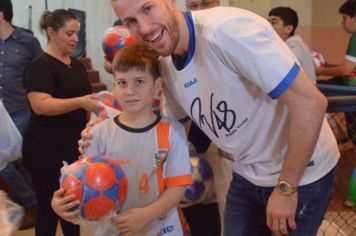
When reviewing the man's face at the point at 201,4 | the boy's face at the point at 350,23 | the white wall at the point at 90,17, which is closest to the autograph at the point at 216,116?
the man's face at the point at 201,4

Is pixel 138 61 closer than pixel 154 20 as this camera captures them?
No

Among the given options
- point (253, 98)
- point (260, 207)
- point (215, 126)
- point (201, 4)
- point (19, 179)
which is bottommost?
point (19, 179)

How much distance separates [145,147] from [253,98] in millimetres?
476

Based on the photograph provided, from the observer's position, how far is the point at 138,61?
1752 mm

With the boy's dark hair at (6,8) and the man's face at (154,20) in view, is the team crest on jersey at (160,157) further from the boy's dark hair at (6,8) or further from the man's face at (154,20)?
the boy's dark hair at (6,8)

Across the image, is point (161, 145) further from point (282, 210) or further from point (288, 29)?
point (288, 29)

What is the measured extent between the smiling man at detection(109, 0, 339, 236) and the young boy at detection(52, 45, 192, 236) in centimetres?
15

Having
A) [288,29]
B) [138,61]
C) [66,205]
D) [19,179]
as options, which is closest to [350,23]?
[288,29]

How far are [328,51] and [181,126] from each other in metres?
5.26

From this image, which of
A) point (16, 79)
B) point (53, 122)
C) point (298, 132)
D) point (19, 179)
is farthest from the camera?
point (19, 179)

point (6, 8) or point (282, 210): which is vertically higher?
point (6, 8)

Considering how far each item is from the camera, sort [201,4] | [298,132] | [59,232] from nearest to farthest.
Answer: [298,132] → [201,4] → [59,232]

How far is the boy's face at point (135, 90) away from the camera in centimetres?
174

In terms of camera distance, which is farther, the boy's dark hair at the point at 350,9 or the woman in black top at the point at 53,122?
the boy's dark hair at the point at 350,9
